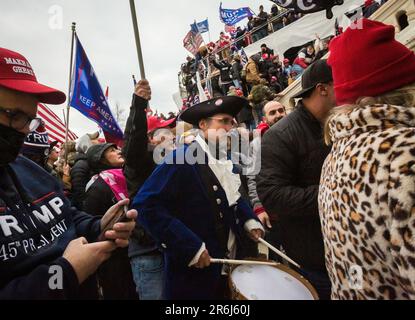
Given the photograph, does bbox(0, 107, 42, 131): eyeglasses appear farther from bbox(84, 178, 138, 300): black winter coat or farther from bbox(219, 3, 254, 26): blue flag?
bbox(219, 3, 254, 26): blue flag

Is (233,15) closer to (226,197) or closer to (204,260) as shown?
(226,197)

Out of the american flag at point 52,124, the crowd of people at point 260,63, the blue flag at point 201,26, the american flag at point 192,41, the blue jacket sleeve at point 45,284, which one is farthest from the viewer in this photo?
the blue flag at point 201,26

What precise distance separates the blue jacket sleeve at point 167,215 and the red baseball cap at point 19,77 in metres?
0.91

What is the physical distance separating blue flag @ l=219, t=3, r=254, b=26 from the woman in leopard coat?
2045 centimetres

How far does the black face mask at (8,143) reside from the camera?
1.40m

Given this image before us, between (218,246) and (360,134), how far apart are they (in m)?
1.50

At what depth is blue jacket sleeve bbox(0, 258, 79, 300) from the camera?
1175 mm

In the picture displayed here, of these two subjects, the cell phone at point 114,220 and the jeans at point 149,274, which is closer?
the cell phone at point 114,220

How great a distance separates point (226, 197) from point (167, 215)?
48 centimetres

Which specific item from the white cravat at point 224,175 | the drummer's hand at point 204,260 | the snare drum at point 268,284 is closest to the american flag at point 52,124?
the white cravat at point 224,175

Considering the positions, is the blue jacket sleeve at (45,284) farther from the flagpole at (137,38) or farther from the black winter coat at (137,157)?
the flagpole at (137,38)

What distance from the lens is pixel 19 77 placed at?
61.9 inches

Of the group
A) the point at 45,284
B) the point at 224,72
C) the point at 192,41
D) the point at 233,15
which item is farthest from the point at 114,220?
the point at 233,15
